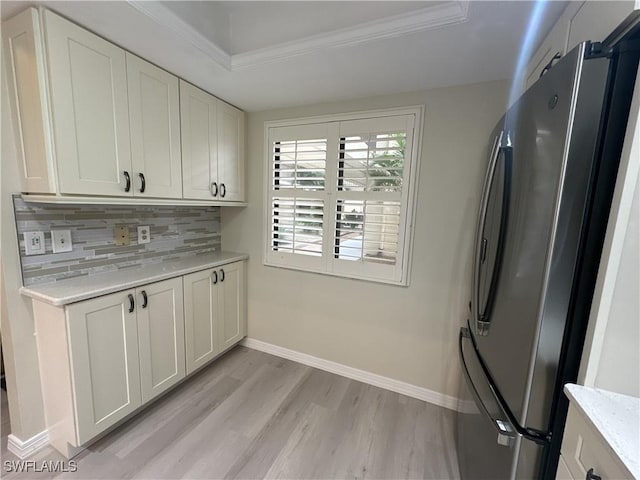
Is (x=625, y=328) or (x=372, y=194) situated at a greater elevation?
(x=372, y=194)

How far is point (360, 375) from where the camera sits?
222 centimetres

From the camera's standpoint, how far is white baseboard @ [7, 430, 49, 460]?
1464 millimetres

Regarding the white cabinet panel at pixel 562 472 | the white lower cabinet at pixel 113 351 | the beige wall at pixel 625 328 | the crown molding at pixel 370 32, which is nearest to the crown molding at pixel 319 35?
the crown molding at pixel 370 32

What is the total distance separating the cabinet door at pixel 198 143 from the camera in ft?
6.10

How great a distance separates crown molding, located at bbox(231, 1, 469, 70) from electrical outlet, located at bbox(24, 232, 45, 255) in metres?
1.45

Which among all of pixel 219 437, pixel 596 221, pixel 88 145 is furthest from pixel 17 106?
pixel 596 221

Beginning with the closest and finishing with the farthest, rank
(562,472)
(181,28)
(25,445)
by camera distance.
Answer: (562,472), (181,28), (25,445)

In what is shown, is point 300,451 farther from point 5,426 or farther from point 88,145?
point 88,145

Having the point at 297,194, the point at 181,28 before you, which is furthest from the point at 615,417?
the point at 181,28

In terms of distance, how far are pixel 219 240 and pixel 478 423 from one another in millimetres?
2363

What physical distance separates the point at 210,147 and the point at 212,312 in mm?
1284

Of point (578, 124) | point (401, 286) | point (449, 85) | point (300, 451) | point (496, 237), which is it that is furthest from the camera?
point (401, 286)

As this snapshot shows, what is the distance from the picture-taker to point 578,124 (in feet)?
2.34

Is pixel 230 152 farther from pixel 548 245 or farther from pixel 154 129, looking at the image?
pixel 548 245
